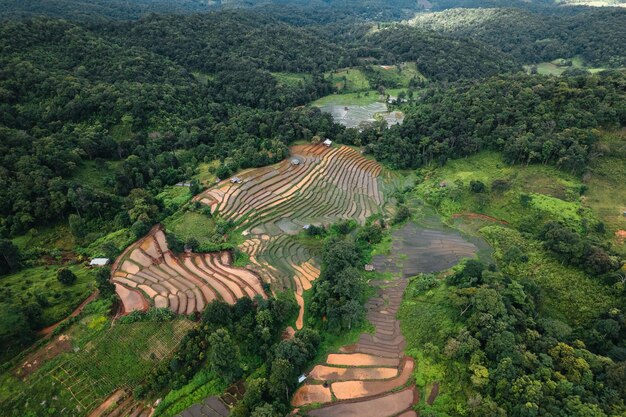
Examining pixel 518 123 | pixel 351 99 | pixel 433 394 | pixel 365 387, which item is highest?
pixel 518 123

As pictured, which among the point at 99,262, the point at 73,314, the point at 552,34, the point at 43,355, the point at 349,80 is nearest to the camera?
the point at 43,355

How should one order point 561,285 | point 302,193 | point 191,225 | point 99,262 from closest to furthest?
1. point 561,285
2. point 99,262
3. point 191,225
4. point 302,193

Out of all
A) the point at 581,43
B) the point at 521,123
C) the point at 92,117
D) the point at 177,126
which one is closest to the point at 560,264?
the point at 521,123

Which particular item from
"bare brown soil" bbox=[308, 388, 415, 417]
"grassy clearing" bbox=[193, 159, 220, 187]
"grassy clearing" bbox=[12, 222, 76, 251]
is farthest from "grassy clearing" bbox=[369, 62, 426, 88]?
"bare brown soil" bbox=[308, 388, 415, 417]

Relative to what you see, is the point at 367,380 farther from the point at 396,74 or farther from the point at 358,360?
the point at 396,74

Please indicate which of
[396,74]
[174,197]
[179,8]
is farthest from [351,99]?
[179,8]

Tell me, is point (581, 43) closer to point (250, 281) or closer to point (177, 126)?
point (177, 126)

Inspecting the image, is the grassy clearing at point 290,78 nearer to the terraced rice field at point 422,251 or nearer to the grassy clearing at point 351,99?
the grassy clearing at point 351,99
